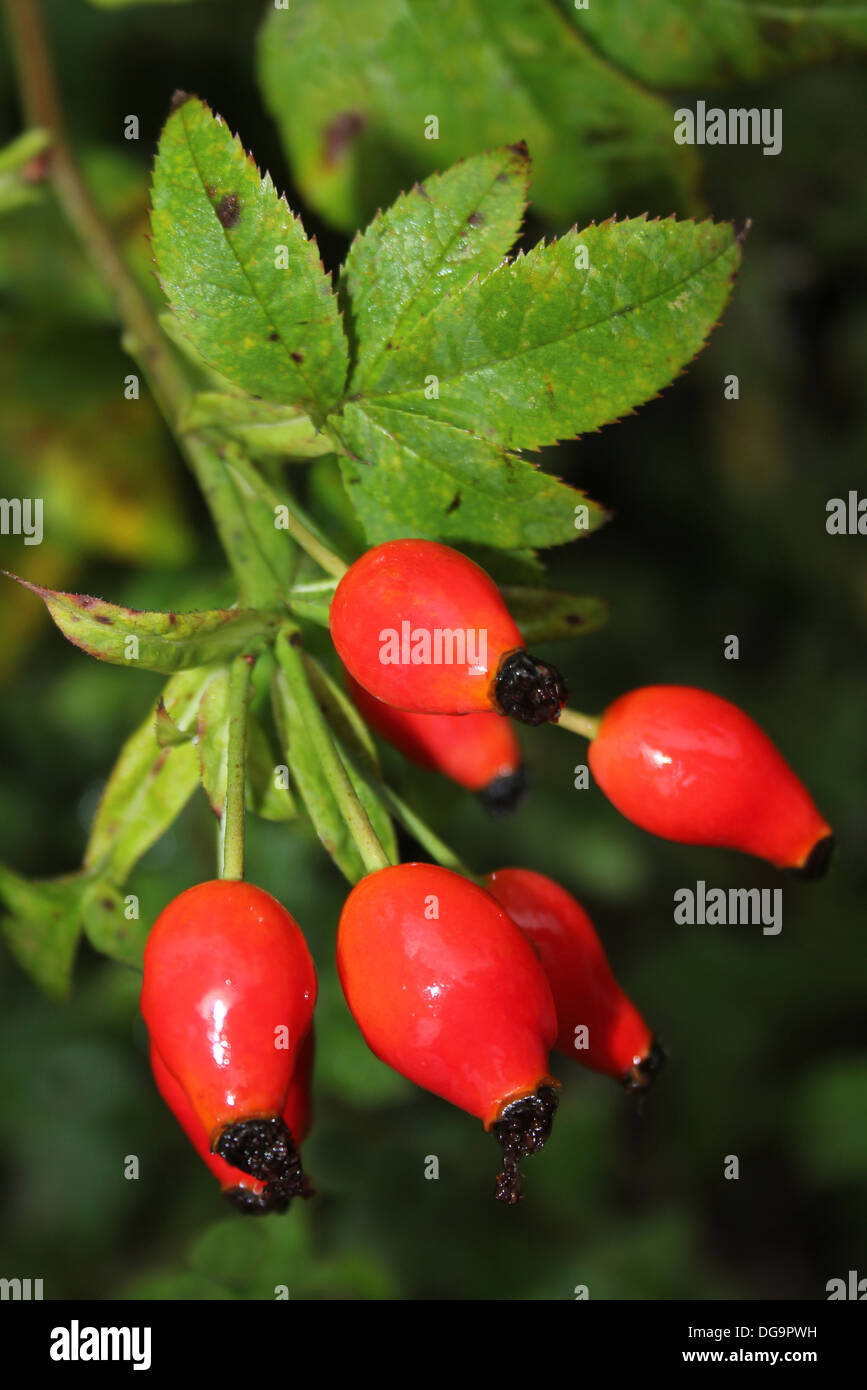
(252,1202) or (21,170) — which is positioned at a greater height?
(21,170)

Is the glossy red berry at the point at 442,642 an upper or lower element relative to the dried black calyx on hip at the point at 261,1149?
upper

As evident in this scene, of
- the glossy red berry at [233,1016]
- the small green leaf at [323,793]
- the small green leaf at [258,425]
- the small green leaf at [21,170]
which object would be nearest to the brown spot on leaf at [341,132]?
the small green leaf at [21,170]

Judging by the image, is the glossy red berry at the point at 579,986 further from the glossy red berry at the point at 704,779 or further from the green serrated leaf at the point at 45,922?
the green serrated leaf at the point at 45,922

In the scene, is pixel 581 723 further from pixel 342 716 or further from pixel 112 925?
pixel 112 925

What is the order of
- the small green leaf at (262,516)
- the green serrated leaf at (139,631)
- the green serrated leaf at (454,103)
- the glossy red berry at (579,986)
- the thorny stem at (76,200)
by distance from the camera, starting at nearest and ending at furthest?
the green serrated leaf at (139,631) < the glossy red berry at (579,986) < the small green leaf at (262,516) < the thorny stem at (76,200) < the green serrated leaf at (454,103)

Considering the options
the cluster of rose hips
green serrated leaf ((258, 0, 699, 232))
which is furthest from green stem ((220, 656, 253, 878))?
green serrated leaf ((258, 0, 699, 232))

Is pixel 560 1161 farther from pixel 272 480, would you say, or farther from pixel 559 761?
pixel 272 480

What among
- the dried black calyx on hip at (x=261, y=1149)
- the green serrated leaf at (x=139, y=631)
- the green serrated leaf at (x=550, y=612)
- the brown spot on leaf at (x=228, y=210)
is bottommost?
the dried black calyx on hip at (x=261, y=1149)

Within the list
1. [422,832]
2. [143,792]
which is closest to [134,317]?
[143,792]
